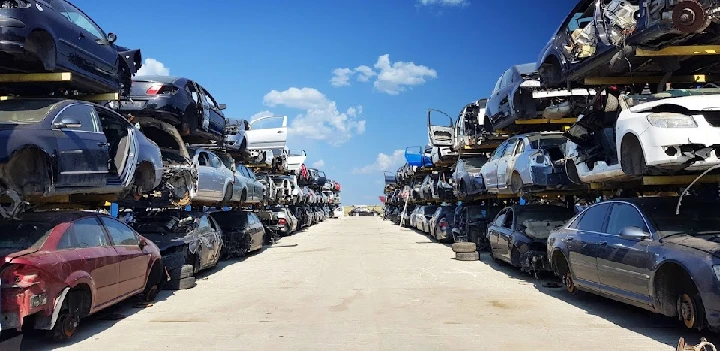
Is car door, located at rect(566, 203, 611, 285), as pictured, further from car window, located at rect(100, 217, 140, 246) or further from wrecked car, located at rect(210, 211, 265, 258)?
wrecked car, located at rect(210, 211, 265, 258)

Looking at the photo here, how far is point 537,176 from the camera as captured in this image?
36.8 ft

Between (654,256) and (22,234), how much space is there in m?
6.51

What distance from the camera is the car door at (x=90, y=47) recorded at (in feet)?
26.7

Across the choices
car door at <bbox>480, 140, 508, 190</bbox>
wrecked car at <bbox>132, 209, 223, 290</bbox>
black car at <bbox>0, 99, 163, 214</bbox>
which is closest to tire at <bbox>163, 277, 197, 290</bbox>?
wrecked car at <bbox>132, 209, 223, 290</bbox>

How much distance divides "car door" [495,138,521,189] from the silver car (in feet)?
21.5

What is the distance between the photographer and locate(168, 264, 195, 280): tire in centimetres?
999

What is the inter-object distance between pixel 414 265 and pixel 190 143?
252 inches

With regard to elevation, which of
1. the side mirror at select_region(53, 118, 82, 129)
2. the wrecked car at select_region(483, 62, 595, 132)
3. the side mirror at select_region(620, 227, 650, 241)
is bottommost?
the side mirror at select_region(620, 227, 650, 241)

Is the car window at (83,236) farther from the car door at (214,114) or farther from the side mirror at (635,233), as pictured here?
the car door at (214,114)

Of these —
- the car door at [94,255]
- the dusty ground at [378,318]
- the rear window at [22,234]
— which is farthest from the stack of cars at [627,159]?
the rear window at [22,234]

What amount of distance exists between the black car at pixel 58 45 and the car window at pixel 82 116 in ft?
2.05

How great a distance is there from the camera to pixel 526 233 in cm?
1068

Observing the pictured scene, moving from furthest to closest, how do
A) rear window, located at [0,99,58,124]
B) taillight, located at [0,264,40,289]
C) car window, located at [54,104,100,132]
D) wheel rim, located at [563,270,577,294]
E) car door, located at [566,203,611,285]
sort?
1. wheel rim, located at [563,270,577,294]
2. car door, located at [566,203,611,285]
3. car window, located at [54,104,100,132]
4. rear window, located at [0,99,58,124]
5. taillight, located at [0,264,40,289]

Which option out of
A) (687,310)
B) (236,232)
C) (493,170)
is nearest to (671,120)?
(687,310)
